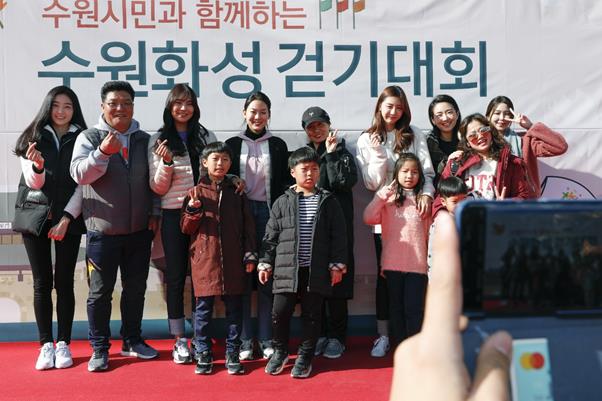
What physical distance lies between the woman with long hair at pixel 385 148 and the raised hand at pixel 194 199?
110 centimetres

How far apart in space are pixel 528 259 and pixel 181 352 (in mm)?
2956

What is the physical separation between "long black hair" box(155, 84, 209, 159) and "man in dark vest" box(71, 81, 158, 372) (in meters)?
0.16

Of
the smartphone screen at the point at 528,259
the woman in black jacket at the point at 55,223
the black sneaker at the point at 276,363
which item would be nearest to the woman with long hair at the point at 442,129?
the black sneaker at the point at 276,363

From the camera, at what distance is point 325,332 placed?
4.00 meters

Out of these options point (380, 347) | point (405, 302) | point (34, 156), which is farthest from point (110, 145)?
point (380, 347)

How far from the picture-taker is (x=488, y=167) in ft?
12.0

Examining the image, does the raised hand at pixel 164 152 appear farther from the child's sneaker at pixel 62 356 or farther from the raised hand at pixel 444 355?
the raised hand at pixel 444 355

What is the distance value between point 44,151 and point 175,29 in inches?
48.1

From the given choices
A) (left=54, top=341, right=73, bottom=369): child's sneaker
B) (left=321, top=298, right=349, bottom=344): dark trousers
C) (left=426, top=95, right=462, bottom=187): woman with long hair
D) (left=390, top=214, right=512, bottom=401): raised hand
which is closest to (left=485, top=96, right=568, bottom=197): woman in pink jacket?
(left=426, top=95, right=462, bottom=187): woman with long hair

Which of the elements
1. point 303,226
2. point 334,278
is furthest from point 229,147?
point 334,278

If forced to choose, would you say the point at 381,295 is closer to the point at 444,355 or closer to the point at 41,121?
the point at 41,121

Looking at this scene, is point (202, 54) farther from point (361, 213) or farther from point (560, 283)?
point (560, 283)

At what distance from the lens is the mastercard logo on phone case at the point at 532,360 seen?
1007mm

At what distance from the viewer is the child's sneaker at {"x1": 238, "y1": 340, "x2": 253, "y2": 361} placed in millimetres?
3743
